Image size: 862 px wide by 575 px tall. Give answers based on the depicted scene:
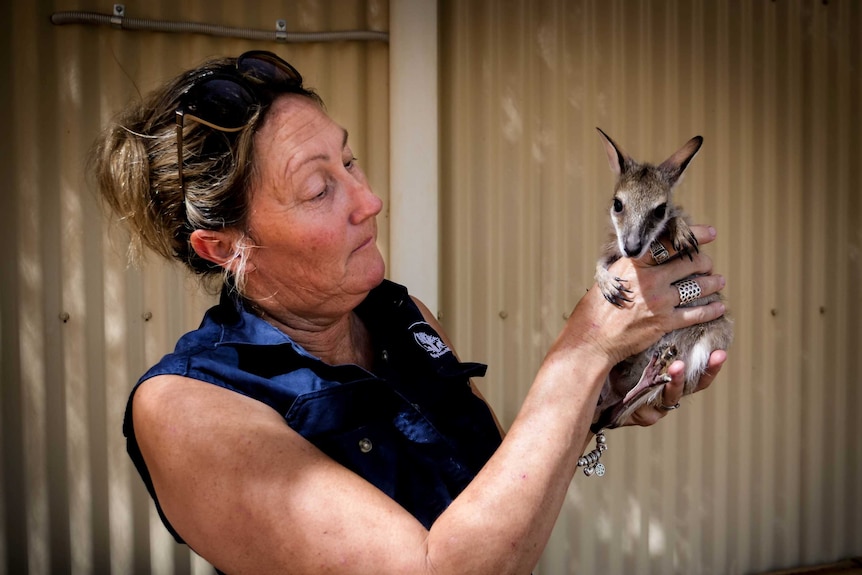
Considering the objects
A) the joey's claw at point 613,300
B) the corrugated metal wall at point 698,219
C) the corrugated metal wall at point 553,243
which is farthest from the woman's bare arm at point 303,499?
the corrugated metal wall at point 698,219

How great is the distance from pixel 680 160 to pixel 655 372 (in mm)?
702

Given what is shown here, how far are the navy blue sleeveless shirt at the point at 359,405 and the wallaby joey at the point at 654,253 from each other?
585mm

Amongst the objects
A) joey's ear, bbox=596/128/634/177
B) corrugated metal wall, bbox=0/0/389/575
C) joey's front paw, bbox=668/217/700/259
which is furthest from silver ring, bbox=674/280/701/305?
corrugated metal wall, bbox=0/0/389/575

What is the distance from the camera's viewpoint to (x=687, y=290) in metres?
1.73

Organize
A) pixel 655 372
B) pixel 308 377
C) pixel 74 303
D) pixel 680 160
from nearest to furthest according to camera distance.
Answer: pixel 308 377
pixel 655 372
pixel 680 160
pixel 74 303

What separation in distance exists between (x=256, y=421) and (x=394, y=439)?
1.04 ft

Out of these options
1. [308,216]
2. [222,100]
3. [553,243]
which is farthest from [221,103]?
[553,243]

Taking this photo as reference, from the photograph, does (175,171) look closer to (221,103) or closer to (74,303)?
(221,103)

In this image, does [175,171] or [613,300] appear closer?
[175,171]

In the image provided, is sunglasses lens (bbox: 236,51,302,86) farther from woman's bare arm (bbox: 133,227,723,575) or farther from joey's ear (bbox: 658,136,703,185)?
joey's ear (bbox: 658,136,703,185)

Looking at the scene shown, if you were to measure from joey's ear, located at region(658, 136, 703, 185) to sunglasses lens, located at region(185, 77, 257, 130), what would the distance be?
4.49 ft

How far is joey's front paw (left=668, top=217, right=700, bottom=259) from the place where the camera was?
190 centimetres

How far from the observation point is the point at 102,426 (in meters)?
2.93

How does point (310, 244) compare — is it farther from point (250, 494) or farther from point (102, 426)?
point (102, 426)
